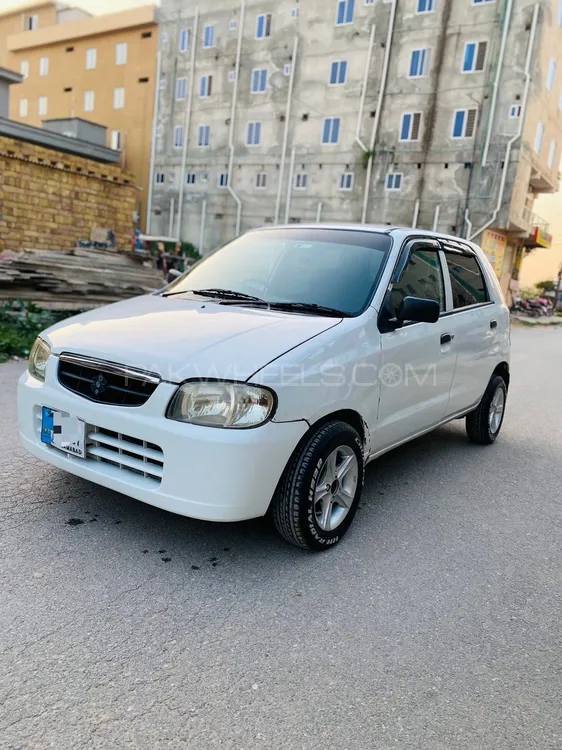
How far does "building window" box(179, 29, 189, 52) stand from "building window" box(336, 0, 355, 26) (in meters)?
10.1

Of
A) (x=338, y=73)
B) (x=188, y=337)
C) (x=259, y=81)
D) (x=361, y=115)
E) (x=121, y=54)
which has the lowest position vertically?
(x=188, y=337)

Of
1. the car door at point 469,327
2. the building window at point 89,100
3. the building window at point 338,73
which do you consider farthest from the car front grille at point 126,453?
the building window at point 89,100

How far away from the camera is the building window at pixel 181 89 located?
36594 millimetres

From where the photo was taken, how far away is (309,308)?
3.49m

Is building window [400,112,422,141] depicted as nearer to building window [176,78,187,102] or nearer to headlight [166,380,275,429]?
building window [176,78,187,102]

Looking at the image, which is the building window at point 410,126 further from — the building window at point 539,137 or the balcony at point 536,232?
the balcony at point 536,232

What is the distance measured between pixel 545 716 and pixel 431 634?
1.78ft

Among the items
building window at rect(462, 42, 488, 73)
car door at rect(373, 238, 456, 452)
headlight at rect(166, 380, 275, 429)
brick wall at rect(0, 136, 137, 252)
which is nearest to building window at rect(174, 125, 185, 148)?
building window at rect(462, 42, 488, 73)

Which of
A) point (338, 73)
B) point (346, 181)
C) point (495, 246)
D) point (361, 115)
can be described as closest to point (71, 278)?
point (346, 181)

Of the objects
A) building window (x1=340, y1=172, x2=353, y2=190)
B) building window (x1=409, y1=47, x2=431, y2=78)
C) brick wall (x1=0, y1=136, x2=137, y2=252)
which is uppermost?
building window (x1=409, y1=47, x2=431, y2=78)

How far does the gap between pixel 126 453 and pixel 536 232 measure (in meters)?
36.2

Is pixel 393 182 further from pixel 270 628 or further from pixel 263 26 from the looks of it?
pixel 270 628

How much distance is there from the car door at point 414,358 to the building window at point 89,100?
44.3 meters

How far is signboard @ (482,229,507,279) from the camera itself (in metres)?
29.3
